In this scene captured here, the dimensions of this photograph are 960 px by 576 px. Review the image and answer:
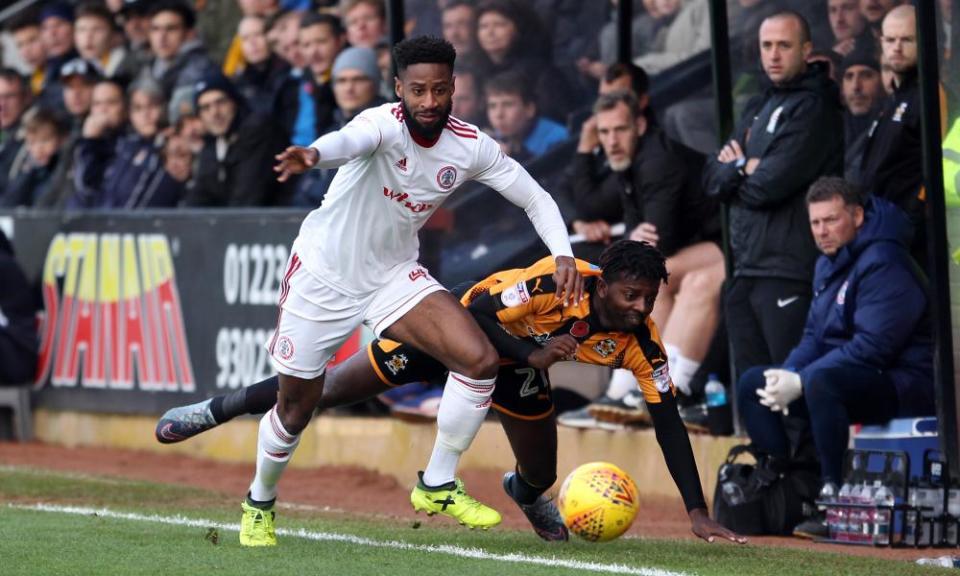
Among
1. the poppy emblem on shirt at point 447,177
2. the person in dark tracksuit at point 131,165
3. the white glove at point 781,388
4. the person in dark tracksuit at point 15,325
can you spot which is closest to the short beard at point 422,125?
the poppy emblem on shirt at point 447,177

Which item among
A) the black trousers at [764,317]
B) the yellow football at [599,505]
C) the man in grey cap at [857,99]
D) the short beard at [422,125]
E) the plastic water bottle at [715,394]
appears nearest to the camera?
the short beard at [422,125]

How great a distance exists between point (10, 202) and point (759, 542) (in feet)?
35.3

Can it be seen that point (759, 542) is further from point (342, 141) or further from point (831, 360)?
point (342, 141)

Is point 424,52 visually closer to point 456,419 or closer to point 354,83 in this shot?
point 456,419

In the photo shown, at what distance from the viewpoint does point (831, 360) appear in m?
8.88

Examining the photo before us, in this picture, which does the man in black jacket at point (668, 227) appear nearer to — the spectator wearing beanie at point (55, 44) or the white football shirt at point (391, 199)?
the white football shirt at point (391, 199)

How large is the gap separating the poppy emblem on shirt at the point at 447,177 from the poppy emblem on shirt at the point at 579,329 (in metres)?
0.84

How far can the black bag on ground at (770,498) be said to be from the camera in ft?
30.1

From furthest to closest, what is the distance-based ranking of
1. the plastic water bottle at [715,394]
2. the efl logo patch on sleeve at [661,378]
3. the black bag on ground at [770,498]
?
the plastic water bottle at [715,394]
the black bag on ground at [770,498]
the efl logo patch on sleeve at [661,378]

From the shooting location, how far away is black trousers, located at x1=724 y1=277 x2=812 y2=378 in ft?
32.4

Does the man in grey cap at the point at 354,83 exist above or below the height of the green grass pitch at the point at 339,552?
above

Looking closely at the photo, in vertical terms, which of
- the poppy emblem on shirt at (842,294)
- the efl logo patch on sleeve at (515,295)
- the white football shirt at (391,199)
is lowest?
the poppy emblem on shirt at (842,294)

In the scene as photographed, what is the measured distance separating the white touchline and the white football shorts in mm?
900

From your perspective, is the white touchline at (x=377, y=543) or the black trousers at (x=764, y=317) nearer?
the white touchline at (x=377, y=543)
